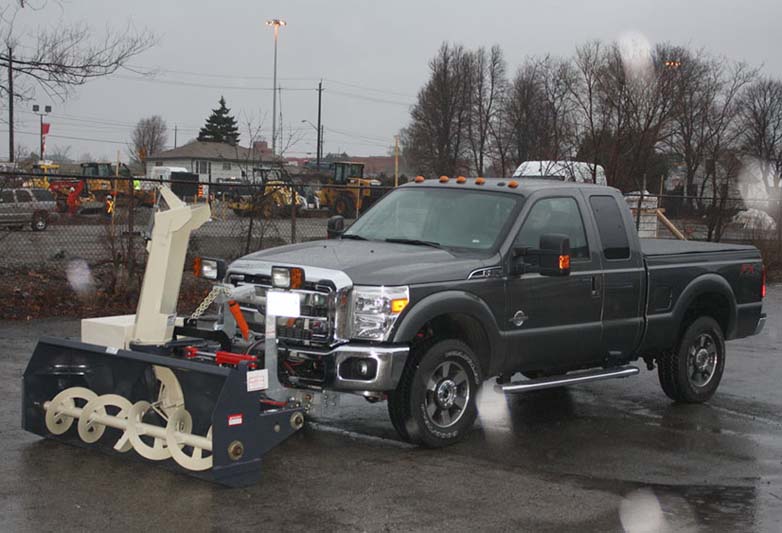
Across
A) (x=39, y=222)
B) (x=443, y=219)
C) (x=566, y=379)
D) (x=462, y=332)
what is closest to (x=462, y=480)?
(x=462, y=332)

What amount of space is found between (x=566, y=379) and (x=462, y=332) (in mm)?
1094

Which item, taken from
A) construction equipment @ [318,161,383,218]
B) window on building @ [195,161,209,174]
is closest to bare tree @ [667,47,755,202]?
construction equipment @ [318,161,383,218]

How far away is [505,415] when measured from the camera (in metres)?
8.80

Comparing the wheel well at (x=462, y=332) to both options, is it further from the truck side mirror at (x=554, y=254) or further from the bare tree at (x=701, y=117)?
the bare tree at (x=701, y=117)

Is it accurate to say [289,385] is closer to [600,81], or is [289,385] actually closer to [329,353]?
[329,353]

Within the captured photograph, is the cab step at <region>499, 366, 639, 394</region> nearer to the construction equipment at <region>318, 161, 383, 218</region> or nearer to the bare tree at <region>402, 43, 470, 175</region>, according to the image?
the construction equipment at <region>318, 161, 383, 218</region>

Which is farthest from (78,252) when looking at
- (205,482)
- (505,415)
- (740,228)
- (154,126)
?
(154,126)

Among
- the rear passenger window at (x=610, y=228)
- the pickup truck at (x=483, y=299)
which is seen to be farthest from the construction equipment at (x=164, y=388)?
the rear passenger window at (x=610, y=228)

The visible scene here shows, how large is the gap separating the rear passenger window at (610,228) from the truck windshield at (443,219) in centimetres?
96

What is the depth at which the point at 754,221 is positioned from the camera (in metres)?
25.2

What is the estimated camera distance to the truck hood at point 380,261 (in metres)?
7.02

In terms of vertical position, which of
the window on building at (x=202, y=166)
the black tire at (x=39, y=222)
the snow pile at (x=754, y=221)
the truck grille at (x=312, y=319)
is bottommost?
the truck grille at (x=312, y=319)

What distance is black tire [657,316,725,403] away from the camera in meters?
9.31

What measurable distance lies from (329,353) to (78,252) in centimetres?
1060
